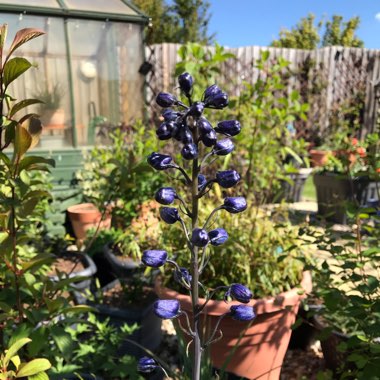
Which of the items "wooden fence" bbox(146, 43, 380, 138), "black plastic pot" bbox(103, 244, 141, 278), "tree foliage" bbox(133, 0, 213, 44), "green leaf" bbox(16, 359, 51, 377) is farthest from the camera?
"tree foliage" bbox(133, 0, 213, 44)

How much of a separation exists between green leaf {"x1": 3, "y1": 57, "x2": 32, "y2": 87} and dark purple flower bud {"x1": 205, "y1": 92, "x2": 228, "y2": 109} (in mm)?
509

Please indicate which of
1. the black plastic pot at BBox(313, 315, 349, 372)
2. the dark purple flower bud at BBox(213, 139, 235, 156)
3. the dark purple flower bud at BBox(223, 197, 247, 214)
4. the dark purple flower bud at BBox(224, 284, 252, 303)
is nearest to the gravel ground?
the black plastic pot at BBox(313, 315, 349, 372)

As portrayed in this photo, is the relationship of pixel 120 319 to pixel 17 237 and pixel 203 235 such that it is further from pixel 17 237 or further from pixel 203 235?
pixel 203 235

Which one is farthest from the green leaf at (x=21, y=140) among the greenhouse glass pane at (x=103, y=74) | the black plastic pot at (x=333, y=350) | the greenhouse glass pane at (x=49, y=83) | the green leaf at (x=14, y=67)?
the greenhouse glass pane at (x=103, y=74)

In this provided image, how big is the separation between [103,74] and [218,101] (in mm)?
4927

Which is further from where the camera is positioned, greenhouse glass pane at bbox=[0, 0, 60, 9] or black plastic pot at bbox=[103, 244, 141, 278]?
greenhouse glass pane at bbox=[0, 0, 60, 9]

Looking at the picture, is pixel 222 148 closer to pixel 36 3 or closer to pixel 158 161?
pixel 158 161

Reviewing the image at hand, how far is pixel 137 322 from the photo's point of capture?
2.44 meters

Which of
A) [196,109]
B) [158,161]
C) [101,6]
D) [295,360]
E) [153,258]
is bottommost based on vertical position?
[295,360]

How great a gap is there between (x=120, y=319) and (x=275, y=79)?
5.79 ft

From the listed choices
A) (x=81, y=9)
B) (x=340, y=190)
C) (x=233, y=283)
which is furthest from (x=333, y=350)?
(x=81, y=9)

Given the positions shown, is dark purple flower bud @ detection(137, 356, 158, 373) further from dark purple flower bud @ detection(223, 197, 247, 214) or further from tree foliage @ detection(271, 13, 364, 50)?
tree foliage @ detection(271, 13, 364, 50)

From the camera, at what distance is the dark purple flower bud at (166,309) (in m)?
1.00

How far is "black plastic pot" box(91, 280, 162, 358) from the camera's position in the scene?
2.40 meters
